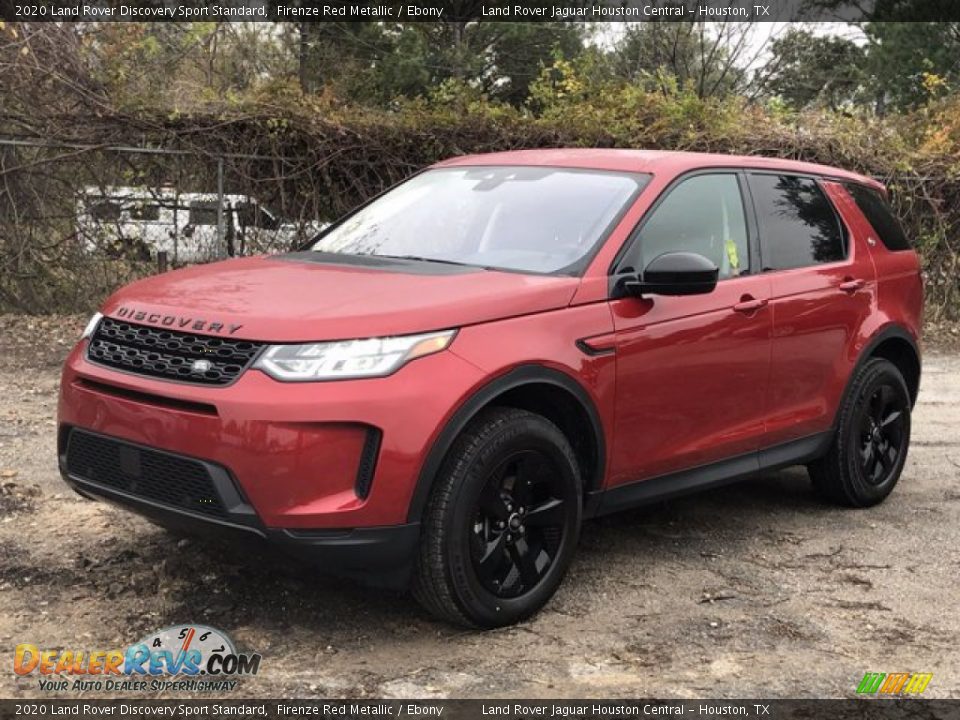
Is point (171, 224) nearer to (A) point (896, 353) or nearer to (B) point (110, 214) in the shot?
(B) point (110, 214)

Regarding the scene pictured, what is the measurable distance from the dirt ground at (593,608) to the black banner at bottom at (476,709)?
0.23 feet

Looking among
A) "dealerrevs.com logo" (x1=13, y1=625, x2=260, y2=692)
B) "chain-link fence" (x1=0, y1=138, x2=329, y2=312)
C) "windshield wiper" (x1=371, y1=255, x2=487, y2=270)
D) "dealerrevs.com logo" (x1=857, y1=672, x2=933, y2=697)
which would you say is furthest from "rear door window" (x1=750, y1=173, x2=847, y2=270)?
"chain-link fence" (x1=0, y1=138, x2=329, y2=312)

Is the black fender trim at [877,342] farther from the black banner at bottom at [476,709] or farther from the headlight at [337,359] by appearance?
the headlight at [337,359]

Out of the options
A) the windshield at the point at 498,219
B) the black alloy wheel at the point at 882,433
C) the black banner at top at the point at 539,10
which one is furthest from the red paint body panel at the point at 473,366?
the black banner at top at the point at 539,10

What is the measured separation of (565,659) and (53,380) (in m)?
6.09

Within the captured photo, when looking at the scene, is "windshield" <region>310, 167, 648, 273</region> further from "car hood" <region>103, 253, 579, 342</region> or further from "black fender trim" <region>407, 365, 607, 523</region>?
"black fender trim" <region>407, 365, 607, 523</region>

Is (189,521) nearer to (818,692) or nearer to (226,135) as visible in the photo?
(818,692)

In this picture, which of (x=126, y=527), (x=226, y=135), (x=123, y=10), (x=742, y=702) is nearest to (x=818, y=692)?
(x=742, y=702)

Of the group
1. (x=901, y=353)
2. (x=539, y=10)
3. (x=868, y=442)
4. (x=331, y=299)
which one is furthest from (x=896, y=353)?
(x=539, y=10)

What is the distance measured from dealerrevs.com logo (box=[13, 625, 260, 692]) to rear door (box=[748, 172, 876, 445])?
103 inches

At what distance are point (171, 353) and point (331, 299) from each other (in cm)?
56

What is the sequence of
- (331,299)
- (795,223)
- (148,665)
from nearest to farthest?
(148,665) → (331,299) → (795,223)

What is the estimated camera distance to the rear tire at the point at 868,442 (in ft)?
17.5

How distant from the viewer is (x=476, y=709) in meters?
3.14
